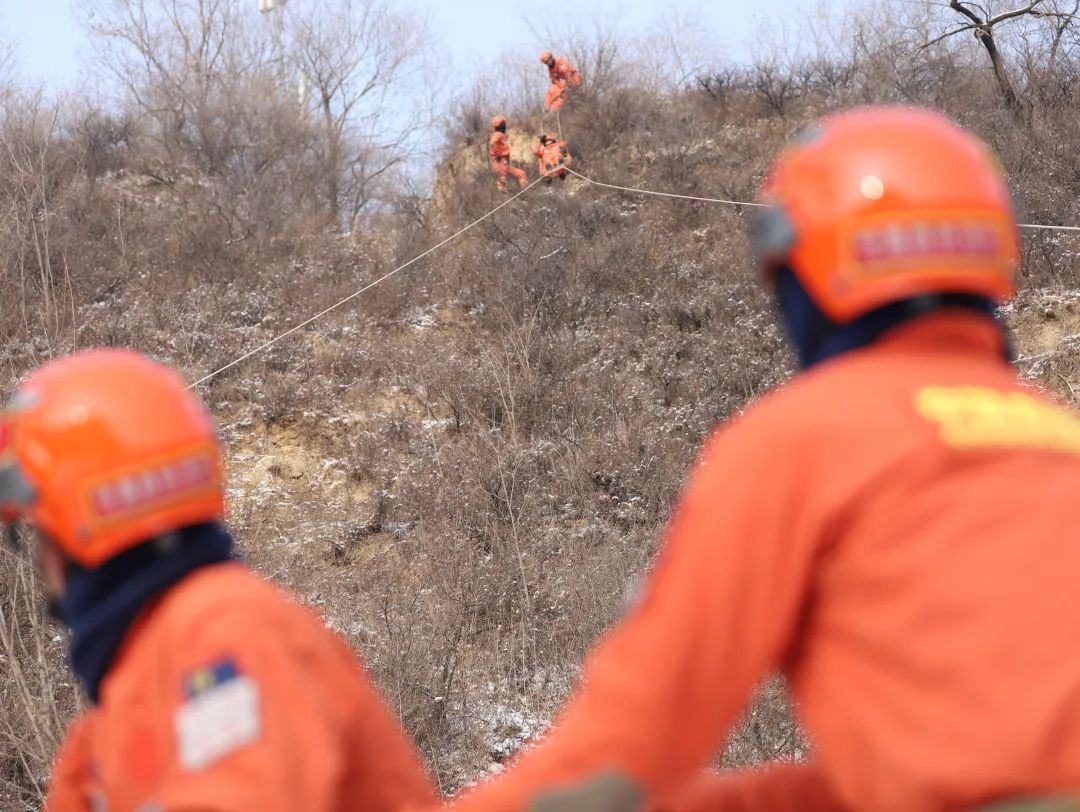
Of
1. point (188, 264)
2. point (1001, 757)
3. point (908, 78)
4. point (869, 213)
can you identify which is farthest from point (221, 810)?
point (908, 78)

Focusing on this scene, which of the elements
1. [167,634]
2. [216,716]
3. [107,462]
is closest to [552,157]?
[107,462]

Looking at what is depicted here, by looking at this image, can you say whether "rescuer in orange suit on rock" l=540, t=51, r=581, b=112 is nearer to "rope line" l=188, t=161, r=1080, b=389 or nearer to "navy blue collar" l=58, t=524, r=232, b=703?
"rope line" l=188, t=161, r=1080, b=389

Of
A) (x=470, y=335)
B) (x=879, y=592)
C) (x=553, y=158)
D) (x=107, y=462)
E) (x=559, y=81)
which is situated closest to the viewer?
(x=879, y=592)

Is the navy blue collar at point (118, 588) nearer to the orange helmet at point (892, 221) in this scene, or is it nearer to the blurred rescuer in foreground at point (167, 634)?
the blurred rescuer in foreground at point (167, 634)

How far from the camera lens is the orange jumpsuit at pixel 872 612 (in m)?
1.26

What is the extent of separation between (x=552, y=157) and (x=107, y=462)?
17829mm

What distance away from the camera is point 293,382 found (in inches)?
558

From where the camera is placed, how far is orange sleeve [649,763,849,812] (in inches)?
68.4

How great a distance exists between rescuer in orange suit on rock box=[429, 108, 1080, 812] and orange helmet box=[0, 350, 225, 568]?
650 mm

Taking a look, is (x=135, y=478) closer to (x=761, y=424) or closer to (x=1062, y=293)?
(x=761, y=424)

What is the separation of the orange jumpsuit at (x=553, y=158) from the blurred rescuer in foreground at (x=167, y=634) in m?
17.2

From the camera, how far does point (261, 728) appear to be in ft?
4.99

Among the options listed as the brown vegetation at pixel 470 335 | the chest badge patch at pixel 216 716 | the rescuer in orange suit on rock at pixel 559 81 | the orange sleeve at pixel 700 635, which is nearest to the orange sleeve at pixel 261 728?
the chest badge patch at pixel 216 716

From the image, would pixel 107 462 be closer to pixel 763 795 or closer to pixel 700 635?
pixel 700 635
